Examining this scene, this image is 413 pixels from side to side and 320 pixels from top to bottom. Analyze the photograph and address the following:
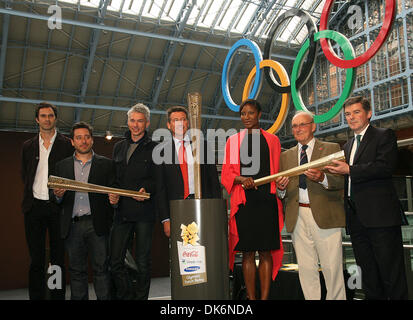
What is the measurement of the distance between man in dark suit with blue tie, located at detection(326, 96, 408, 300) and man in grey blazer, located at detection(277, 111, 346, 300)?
0.13 m

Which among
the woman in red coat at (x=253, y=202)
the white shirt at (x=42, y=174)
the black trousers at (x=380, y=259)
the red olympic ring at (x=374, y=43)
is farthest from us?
the red olympic ring at (x=374, y=43)

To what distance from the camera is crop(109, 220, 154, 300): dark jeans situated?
3408 mm

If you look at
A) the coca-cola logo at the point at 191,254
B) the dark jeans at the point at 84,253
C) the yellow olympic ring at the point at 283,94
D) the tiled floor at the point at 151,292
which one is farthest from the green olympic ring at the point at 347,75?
the tiled floor at the point at 151,292

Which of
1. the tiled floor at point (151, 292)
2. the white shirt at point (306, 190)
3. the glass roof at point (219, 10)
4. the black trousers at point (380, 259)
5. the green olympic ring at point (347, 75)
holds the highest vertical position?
the glass roof at point (219, 10)

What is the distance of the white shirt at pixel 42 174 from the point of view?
3534 millimetres

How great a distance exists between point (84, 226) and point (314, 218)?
6.03ft

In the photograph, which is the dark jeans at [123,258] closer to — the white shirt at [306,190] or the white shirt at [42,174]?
the white shirt at [42,174]

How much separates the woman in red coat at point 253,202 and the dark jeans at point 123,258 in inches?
27.6

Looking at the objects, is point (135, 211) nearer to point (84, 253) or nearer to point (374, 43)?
point (84, 253)

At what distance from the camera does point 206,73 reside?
19656 mm

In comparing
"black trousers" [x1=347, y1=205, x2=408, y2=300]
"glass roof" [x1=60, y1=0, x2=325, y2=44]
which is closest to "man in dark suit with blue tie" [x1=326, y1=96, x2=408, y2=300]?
"black trousers" [x1=347, y1=205, x2=408, y2=300]

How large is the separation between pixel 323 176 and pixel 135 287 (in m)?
1.81

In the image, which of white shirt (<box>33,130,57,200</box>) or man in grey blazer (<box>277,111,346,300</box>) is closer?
man in grey blazer (<box>277,111,346,300</box>)

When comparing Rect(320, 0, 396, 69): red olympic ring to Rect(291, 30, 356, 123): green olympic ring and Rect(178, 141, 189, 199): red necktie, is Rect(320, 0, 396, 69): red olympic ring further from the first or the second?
Rect(178, 141, 189, 199): red necktie
